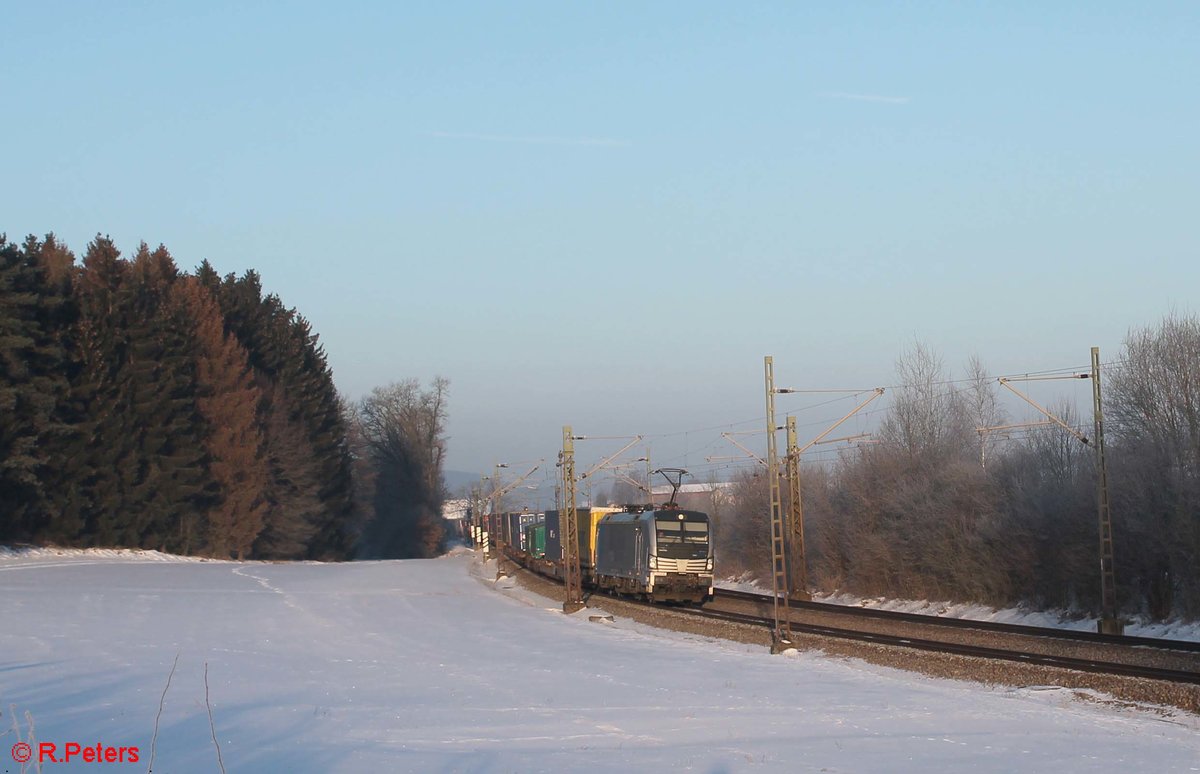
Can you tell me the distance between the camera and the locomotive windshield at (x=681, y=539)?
37250mm

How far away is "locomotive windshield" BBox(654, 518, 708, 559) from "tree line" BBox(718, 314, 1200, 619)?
30.9 feet

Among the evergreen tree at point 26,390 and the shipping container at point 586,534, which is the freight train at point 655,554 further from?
the evergreen tree at point 26,390

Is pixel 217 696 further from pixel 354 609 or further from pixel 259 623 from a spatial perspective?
pixel 354 609

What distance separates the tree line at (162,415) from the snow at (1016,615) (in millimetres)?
30742

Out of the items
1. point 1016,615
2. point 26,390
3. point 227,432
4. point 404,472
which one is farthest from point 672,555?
point 404,472

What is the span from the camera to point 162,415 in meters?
55.2

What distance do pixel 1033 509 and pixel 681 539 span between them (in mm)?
11477

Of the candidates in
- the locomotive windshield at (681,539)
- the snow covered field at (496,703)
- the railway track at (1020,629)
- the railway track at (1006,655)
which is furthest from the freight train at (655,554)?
the railway track at (1006,655)

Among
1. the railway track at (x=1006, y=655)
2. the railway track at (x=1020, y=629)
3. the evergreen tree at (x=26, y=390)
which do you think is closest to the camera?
the railway track at (x=1006, y=655)

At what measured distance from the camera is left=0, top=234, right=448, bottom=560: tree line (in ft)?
151

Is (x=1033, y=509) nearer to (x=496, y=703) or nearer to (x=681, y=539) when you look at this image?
(x=681, y=539)

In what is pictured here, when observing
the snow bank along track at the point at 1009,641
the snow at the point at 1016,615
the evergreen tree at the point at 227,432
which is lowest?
the snow at the point at 1016,615

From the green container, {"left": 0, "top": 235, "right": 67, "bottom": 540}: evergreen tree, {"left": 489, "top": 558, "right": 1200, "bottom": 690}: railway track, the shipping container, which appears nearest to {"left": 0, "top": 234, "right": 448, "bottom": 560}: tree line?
{"left": 0, "top": 235, "right": 67, "bottom": 540}: evergreen tree

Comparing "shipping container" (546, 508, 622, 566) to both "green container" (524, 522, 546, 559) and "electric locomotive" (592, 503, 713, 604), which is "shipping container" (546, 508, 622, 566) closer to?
"green container" (524, 522, 546, 559)
